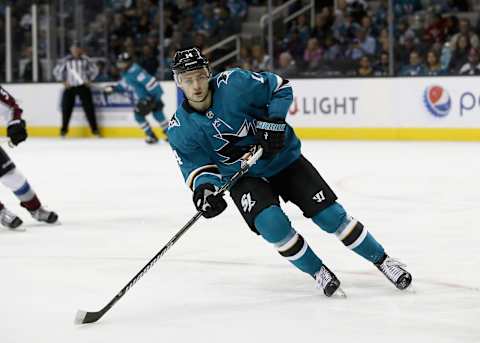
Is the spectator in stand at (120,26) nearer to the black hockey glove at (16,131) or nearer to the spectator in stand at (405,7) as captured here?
the spectator in stand at (405,7)

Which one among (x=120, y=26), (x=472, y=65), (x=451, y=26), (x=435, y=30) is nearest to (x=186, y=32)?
(x=120, y=26)

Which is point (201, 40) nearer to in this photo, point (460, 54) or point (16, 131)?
point (460, 54)

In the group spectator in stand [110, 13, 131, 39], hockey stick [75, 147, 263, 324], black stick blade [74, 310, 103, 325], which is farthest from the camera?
spectator in stand [110, 13, 131, 39]

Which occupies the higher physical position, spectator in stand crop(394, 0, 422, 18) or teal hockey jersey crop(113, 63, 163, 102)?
spectator in stand crop(394, 0, 422, 18)

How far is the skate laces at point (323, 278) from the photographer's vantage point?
13.1ft

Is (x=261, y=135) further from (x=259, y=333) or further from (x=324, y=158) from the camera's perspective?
(x=324, y=158)

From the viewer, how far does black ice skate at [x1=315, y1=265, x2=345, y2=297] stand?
397 cm

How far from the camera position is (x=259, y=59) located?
13219 millimetres

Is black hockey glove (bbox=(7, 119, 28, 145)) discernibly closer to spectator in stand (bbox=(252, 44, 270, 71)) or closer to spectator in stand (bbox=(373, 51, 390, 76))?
spectator in stand (bbox=(373, 51, 390, 76))

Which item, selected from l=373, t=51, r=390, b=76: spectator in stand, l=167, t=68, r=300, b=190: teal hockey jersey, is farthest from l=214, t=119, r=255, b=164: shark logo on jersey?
l=373, t=51, r=390, b=76: spectator in stand

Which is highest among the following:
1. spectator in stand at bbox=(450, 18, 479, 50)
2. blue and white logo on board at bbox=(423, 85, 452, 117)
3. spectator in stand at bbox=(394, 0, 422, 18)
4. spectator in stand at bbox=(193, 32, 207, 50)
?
spectator in stand at bbox=(394, 0, 422, 18)

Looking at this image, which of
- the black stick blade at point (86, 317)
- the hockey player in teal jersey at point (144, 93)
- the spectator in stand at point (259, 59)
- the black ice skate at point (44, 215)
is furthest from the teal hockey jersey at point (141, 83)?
the black stick blade at point (86, 317)

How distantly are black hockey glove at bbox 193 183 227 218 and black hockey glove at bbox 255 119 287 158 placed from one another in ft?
0.77

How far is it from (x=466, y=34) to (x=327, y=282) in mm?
8254
